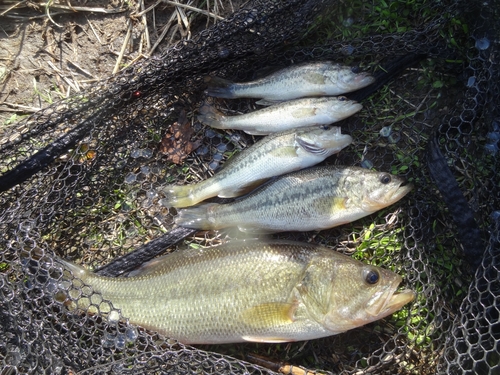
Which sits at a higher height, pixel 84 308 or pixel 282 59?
pixel 282 59

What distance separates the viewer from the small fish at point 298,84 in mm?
4047

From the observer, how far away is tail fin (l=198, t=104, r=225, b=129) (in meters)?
4.21

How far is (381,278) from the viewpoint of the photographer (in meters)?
3.45

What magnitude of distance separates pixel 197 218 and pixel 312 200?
3.16 ft

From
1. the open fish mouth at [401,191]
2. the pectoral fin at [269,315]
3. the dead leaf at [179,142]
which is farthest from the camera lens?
the dead leaf at [179,142]

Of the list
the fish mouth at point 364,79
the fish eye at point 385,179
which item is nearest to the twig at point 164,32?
the fish mouth at point 364,79

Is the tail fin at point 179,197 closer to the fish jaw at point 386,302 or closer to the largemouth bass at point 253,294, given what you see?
the largemouth bass at point 253,294

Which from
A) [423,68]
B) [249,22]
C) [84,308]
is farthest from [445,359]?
[249,22]

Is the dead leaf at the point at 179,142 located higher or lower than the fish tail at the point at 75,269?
higher

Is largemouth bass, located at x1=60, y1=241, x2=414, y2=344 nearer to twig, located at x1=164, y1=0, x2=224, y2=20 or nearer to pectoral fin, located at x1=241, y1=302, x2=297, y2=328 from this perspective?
pectoral fin, located at x1=241, y1=302, x2=297, y2=328

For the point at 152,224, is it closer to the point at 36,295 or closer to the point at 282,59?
the point at 36,295

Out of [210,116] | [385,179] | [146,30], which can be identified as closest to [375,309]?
[385,179]

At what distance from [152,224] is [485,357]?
279 cm

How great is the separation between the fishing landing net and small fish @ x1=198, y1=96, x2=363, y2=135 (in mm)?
185
